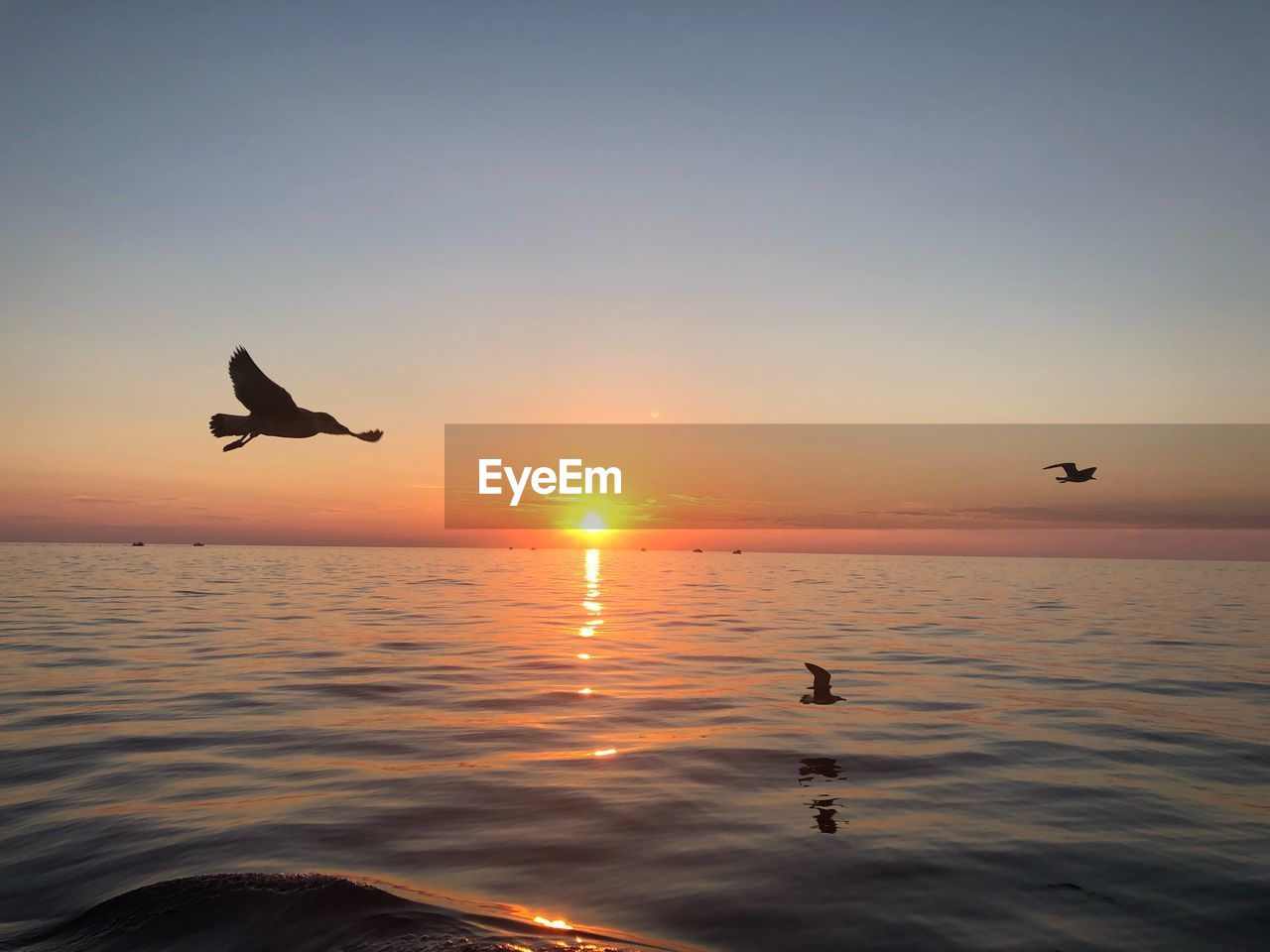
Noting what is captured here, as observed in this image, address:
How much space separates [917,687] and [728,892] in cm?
1239

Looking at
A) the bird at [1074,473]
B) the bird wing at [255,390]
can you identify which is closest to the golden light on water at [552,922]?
the bird wing at [255,390]

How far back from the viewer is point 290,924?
6.71m

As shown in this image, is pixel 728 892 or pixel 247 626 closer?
pixel 728 892

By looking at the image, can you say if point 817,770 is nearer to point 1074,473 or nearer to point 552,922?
point 552,922

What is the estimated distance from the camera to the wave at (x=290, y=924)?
251 inches

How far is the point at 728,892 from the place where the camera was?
25.5ft

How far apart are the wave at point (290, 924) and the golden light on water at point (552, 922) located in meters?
0.03

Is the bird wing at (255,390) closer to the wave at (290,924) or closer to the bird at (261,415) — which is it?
the bird at (261,415)

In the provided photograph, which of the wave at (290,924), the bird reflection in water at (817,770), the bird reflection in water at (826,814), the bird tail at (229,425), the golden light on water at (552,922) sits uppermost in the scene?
the bird tail at (229,425)

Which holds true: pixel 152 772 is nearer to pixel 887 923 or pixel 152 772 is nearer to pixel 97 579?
pixel 887 923

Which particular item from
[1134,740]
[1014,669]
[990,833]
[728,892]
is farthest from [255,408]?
[1014,669]

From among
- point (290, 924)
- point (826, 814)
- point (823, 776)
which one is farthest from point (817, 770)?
point (290, 924)

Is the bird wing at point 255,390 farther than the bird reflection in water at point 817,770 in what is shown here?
No

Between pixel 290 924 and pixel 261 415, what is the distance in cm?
678
